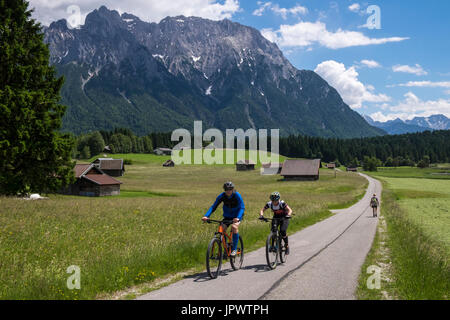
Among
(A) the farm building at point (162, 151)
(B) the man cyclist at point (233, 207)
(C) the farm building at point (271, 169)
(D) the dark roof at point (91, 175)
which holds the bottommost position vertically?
(C) the farm building at point (271, 169)

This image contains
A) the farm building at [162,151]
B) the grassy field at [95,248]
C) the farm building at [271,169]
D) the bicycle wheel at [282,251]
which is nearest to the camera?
the grassy field at [95,248]

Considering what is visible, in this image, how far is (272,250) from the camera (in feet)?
37.6

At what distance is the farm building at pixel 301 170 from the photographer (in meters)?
94.7

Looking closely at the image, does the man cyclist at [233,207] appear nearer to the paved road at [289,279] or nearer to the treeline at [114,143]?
the paved road at [289,279]

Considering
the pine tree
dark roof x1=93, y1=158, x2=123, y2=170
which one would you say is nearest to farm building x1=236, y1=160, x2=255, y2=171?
dark roof x1=93, y1=158, x2=123, y2=170

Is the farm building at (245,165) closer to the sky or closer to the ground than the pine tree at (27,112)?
closer to the ground

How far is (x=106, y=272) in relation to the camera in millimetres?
9344

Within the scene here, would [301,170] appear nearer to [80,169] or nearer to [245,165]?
[245,165]

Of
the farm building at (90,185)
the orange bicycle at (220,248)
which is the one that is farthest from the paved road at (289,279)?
the farm building at (90,185)

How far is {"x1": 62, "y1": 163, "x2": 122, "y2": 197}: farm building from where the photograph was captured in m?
57.5

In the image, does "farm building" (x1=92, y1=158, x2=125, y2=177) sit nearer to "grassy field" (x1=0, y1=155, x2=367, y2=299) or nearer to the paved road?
"grassy field" (x1=0, y1=155, x2=367, y2=299)

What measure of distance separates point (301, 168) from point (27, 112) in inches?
3221
